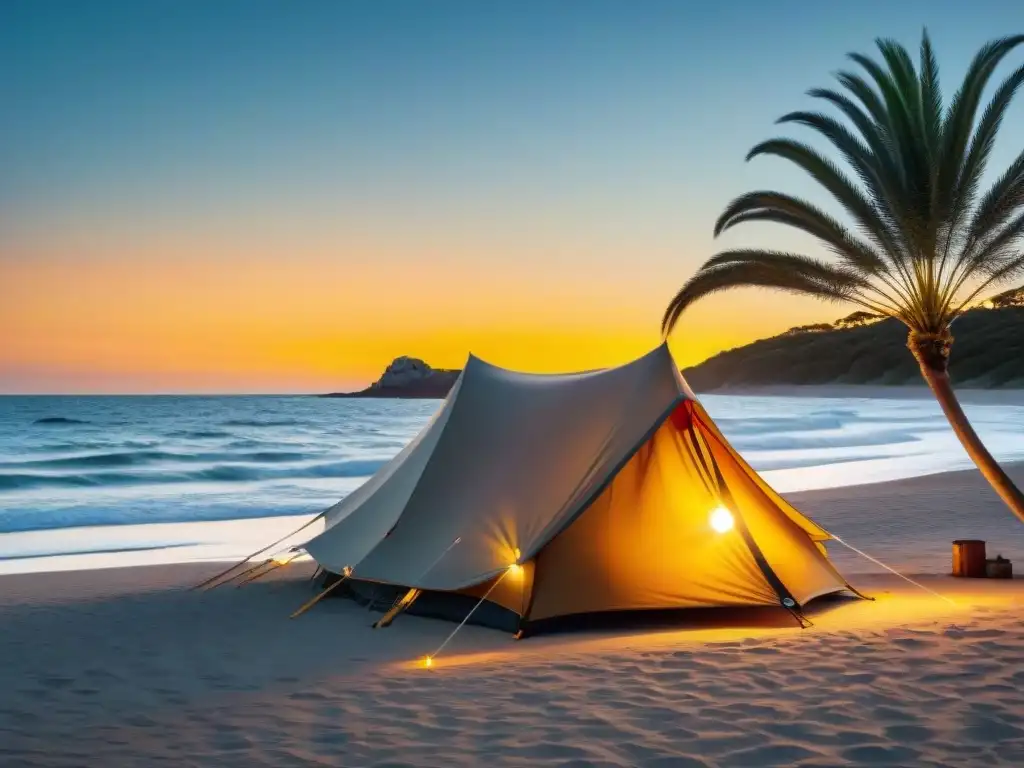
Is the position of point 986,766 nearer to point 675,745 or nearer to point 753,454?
point 675,745

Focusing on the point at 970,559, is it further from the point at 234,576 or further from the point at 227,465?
the point at 227,465

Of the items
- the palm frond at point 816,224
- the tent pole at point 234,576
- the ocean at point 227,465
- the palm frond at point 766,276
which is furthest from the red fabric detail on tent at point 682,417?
the ocean at point 227,465

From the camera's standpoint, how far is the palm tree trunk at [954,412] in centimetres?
1085

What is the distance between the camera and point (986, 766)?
16.1ft

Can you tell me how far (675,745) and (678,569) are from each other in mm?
3491

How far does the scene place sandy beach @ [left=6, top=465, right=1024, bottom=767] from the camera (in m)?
5.35

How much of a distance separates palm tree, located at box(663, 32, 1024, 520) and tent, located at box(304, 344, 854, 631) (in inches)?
104

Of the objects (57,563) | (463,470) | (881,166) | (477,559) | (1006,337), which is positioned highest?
(1006,337)

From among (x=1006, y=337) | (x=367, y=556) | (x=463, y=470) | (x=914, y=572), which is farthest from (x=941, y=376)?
(x=1006, y=337)

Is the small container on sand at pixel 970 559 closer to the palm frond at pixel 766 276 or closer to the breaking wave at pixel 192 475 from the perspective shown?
the palm frond at pixel 766 276

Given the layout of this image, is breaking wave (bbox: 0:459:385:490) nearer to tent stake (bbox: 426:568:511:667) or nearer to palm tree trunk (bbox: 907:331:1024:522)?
palm tree trunk (bbox: 907:331:1024:522)

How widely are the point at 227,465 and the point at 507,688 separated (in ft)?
107


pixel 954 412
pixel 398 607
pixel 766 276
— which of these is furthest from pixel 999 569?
pixel 398 607

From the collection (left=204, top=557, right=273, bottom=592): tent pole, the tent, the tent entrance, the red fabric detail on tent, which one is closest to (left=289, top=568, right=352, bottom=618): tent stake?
the tent
